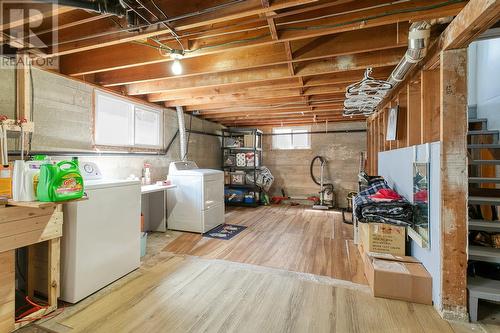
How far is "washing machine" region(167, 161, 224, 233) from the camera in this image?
3.69 metres

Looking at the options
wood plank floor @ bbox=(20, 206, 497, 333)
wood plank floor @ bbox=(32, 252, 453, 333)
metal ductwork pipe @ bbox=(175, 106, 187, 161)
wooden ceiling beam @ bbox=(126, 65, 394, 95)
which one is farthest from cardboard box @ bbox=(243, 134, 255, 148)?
wood plank floor @ bbox=(32, 252, 453, 333)

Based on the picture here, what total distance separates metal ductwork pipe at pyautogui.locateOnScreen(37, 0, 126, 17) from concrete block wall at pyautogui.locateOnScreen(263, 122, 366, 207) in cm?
532

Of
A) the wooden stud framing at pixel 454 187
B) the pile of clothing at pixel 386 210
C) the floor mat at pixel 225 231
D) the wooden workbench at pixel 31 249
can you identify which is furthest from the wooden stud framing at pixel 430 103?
the wooden workbench at pixel 31 249

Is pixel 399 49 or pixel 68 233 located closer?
pixel 68 233

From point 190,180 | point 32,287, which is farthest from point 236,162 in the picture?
point 32,287

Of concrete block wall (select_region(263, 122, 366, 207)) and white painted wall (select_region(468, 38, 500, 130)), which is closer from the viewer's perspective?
white painted wall (select_region(468, 38, 500, 130))

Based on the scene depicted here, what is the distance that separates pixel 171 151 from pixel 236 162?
2.17 metres

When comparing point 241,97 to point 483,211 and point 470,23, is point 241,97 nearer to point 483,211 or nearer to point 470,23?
point 470,23

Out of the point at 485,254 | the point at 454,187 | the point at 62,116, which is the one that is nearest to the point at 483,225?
the point at 485,254

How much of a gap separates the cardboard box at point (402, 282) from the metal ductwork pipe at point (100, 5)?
284 centimetres

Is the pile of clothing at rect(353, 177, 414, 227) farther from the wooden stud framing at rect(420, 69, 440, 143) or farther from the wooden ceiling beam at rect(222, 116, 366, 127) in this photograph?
the wooden ceiling beam at rect(222, 116, 366, 127)

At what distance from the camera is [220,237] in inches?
140

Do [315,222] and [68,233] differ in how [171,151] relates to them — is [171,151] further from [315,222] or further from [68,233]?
[315,222]

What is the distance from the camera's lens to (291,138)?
21.3 feet
